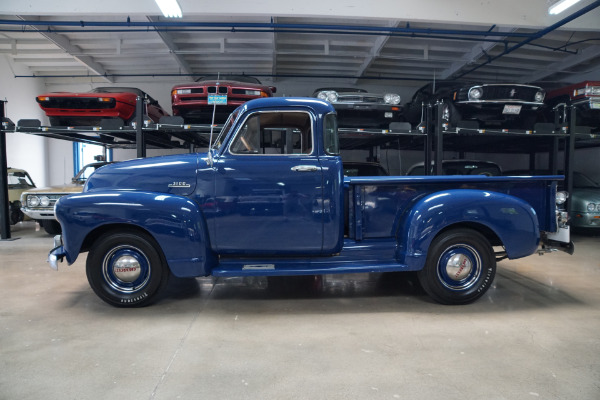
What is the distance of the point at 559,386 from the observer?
6.63ft

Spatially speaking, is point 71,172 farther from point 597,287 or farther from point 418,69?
point 597,287

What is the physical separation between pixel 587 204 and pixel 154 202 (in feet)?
25.6

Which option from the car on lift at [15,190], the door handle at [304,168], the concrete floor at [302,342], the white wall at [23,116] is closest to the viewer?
the concrete floor at [302,342]

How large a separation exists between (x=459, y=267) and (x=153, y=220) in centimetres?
275

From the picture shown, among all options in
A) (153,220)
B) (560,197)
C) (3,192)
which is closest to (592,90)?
(560,197)

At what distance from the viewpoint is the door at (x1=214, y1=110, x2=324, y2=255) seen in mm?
3086

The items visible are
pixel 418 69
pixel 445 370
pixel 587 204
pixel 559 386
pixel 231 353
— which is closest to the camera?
pixel 559 386

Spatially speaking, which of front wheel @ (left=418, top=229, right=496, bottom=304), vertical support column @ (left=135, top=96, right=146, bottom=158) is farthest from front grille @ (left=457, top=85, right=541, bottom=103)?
vertical support column @ (left=135, top=96, right=146, bottom=158)

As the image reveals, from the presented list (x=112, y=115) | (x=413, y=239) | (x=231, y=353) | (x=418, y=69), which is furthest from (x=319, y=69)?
(x=231, y=353)

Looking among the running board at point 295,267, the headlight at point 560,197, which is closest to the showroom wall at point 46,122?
the headlight at point 560,197

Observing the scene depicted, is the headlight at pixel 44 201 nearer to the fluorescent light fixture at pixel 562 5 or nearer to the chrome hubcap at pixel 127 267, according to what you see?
the chrome hubcap at pixel 127 267

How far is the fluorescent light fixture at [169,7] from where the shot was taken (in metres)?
5.40

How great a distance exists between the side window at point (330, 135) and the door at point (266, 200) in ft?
0.41

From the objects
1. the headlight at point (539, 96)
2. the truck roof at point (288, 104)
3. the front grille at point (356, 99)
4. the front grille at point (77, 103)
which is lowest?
Answer: the truck roof at point (288, 104)
